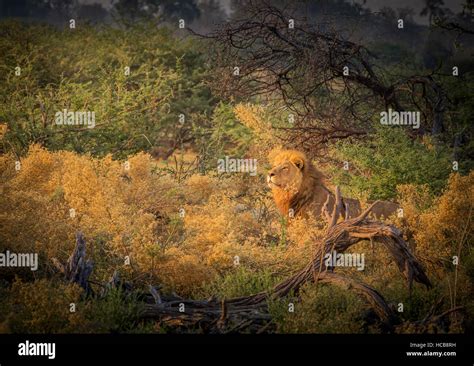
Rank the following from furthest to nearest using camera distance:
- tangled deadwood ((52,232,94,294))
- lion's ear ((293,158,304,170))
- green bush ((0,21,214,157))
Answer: green bush ((0,21,214,157)), lion's ear ((293,158,304,170)), tangled deadwood ((52,232,94,294))

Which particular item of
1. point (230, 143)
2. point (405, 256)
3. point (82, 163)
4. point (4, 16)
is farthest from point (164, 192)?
point (4, 16)

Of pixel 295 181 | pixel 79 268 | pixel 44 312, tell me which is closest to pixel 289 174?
pixel 295 181

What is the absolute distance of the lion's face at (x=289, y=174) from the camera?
11375mm

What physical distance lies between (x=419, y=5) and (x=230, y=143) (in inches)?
196

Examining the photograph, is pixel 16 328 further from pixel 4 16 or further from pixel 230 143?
pixel 4 16

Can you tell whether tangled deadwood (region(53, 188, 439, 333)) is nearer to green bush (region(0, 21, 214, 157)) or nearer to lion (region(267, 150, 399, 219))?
lion (region(267, 150, 399, 219))

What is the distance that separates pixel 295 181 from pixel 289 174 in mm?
125

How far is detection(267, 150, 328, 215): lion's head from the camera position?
11.4 meters

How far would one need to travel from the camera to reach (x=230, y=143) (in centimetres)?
1806

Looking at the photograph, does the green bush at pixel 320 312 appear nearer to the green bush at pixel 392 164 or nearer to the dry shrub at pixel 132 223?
the dry shrub at pixel 132 223

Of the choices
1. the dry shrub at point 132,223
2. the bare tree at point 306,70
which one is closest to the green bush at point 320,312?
the dry shrub at point 132,223

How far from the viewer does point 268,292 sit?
891 cm

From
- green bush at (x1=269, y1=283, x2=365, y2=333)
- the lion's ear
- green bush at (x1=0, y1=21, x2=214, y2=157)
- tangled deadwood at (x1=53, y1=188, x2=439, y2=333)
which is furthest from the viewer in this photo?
green bush at (x1=0, y1=21, x2=214, y2=157)

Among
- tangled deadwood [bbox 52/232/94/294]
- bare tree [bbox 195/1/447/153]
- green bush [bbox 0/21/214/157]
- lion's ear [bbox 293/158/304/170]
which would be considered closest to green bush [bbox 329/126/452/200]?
bare tree [bbox 195/1/447/153]
